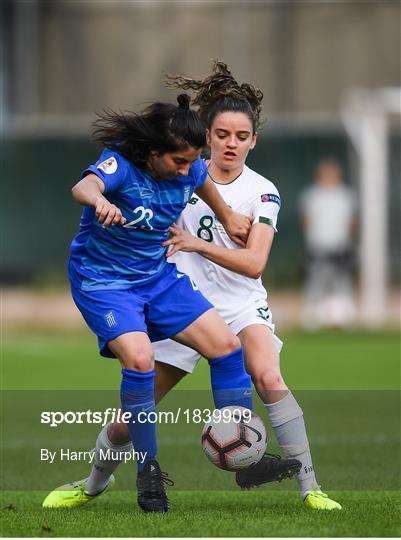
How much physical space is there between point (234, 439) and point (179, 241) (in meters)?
0.98

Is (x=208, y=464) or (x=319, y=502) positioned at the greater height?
A: (x=319, y=502)

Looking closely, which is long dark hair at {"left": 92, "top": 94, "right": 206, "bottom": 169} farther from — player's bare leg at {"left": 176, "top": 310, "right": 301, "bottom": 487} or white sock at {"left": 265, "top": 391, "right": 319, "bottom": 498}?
white sock at {"left": 265, "top": 391, "right": 319, "bottom": 498}

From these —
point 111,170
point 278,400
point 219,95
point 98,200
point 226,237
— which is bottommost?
point 278,400

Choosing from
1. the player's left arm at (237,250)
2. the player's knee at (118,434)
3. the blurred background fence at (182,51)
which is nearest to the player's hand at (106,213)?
the player's left arm at (237,250)

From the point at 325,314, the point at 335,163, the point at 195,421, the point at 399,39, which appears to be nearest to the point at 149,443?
the point at 195,421

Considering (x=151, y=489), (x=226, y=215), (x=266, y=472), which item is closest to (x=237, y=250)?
(x=226, y=215)

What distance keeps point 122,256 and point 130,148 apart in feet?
1.68

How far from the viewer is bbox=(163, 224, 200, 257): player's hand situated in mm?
6316

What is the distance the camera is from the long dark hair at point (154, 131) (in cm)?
612

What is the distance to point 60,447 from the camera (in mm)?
8773

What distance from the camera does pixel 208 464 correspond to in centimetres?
822

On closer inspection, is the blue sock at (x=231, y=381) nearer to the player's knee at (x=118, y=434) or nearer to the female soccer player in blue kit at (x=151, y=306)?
the female soccer player in blue kit at (x=151, y=306)

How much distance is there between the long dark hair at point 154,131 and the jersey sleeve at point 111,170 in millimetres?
71

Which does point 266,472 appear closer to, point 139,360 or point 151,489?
point 151,489
